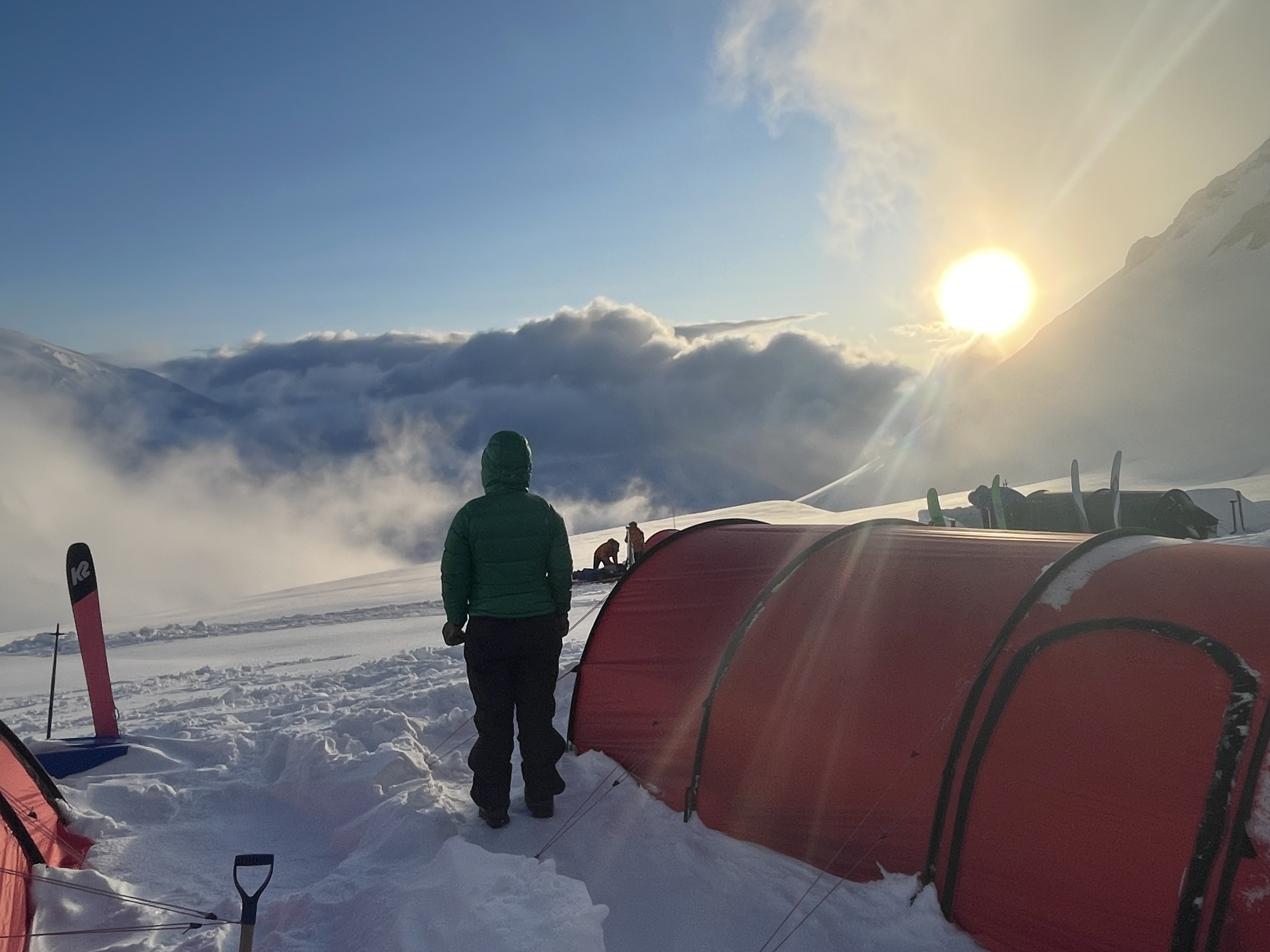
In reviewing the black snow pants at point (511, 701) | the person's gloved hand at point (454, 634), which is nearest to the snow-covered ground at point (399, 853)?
the black snow pants at point (511, 701)

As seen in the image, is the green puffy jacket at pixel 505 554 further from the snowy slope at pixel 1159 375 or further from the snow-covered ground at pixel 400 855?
the snowy slope at pixel 1159 375

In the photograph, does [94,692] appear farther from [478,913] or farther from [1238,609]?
[1238,609]

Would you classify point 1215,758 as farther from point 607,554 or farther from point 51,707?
point 607,554

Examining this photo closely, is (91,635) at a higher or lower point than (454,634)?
lower

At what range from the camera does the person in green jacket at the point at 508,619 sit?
4.75 metres

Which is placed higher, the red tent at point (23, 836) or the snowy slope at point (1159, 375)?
the snowy slope at point (1159, 375)

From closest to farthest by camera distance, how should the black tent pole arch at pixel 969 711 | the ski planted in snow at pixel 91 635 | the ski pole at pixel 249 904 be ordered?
the ski pole at pixel 249 904 → the black tent pole arch at pixel 969 711 → the ski planted in snow at pixel 91 635

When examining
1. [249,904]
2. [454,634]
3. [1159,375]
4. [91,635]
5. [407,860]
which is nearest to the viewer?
[249,904]

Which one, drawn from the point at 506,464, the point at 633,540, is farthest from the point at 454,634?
the point at 633,540

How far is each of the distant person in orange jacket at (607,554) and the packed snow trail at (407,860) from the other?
46.8ft

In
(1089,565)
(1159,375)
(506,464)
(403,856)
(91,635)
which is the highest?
(1159,375)

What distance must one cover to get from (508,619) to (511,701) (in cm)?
49

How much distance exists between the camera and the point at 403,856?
14.2 feet

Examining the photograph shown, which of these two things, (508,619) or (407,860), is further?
(508,619)
